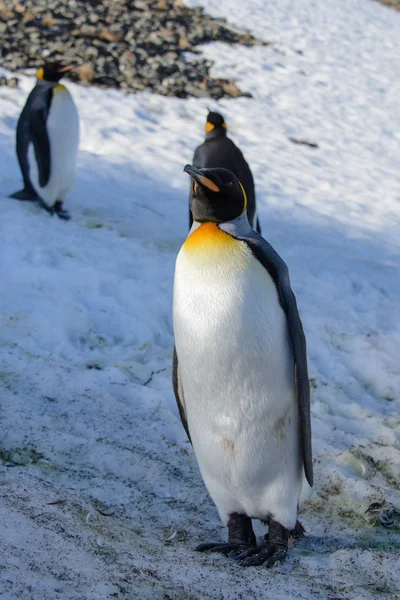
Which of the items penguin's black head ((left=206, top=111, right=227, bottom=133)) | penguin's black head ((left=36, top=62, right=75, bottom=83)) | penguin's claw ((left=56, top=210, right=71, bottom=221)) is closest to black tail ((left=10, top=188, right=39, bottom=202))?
penguin's claw ((left=56, top=210, right=71, bottom=221))

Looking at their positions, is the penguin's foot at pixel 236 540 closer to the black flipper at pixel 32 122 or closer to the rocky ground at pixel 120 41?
the black flipper at pixel 32 122

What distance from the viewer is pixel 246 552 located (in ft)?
Result: 7.78

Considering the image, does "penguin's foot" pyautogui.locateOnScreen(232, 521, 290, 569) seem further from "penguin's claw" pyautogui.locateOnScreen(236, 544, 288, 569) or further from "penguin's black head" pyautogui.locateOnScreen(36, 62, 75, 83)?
"penguin's black head" pyautogui.locateOnScreen(36, 62, 75, 83)

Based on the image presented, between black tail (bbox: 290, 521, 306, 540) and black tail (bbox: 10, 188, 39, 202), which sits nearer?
black tail (bbox: 290, 521, 306, 540)

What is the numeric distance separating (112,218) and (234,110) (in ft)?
14.4

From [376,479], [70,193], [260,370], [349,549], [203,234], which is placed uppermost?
[203,234]

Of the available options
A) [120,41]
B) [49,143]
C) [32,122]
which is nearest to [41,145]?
[49,143]

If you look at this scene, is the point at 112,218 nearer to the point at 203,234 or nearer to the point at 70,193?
the point at 70,193

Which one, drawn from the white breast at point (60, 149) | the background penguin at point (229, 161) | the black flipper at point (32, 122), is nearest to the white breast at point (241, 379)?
the background penguin at point (229, 161)

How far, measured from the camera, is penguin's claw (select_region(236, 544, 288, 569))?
229 centimetres

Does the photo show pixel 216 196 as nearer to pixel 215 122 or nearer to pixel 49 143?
pixel 215 122

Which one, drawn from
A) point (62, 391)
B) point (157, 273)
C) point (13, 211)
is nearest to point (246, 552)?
point (62, 391)

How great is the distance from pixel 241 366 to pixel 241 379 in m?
0.05

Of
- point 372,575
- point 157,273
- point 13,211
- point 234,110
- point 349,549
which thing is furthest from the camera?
point 234,110
